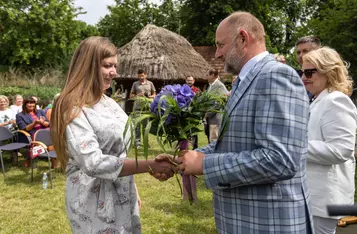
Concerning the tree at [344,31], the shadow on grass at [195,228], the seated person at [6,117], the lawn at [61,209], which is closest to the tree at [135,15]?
the tree at [344,31]

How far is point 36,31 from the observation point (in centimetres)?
3700

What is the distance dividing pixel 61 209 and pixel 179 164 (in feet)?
13.5

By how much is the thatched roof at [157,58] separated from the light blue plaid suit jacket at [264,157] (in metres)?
18.9

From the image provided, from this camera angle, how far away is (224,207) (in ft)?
5.76

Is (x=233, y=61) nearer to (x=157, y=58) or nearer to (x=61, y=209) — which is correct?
(x=61, y=209)

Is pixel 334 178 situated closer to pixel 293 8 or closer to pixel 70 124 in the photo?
pixel 70 124

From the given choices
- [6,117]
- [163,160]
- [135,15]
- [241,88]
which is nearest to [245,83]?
[241,88]

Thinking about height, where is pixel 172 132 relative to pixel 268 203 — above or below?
above

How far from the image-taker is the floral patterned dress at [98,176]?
1.97 metres

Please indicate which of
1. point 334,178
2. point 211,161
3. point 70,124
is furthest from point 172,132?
point 334,178

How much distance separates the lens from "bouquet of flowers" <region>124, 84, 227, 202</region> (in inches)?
73.2

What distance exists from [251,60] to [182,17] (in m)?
31.0

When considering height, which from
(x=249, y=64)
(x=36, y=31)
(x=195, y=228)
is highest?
(x=36, y=31)

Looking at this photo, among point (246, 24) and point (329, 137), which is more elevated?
point (246, 24)
